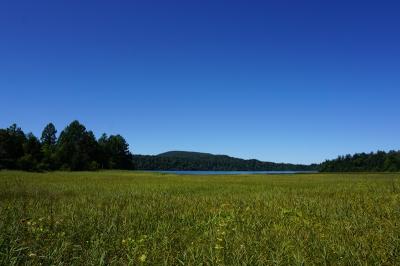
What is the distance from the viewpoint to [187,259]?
696 centimetres

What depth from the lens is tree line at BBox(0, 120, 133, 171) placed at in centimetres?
9394

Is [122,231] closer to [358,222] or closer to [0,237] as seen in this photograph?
[0,237]

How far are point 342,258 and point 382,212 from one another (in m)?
6.00

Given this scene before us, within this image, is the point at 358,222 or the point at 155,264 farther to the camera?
the point at 358,222

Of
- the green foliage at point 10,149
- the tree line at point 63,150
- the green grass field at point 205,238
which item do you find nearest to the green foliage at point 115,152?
the tree line at point 63,150

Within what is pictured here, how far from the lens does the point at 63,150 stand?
112m

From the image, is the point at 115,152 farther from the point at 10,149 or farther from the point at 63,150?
the point at 10,149

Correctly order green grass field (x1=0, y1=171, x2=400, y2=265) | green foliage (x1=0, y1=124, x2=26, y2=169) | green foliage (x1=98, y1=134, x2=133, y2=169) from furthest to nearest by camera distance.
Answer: green foliage (x1=98, y1=134, x2=133, y2=169)
green foliage (x1=0, y1=124, x2=26, y2=169)
green grass field (x1=0, y1=171, x2=400, y2=265)

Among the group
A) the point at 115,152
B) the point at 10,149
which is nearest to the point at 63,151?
the point at 10,149

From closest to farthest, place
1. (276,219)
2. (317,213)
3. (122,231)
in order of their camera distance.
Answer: (122,231) < (276,219) < (317,213)

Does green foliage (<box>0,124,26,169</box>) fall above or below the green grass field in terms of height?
above

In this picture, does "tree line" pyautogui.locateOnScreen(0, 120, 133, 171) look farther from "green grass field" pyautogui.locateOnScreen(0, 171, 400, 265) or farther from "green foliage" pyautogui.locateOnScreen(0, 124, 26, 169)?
"green grass field" pyautogui.locateOnScreen(0, 171, 400, 265)

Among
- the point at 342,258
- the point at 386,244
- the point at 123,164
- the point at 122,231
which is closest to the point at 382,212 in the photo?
the point at 386,244

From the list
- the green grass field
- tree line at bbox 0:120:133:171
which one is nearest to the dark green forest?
tree line at bbox 0:120:133:171
